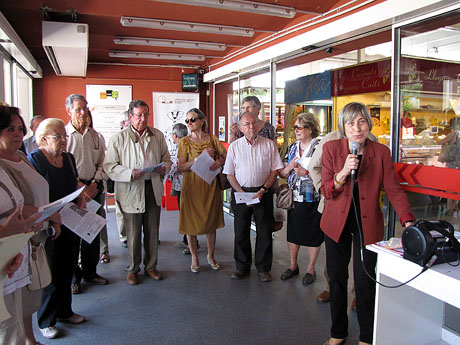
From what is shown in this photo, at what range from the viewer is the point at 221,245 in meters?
5.00

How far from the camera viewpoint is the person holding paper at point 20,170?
6.37 feet

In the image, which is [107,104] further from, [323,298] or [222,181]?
[323,298]

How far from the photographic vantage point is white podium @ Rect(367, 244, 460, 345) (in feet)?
5.51

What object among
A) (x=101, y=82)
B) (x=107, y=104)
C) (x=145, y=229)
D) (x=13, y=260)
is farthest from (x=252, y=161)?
(x=101, y=82)

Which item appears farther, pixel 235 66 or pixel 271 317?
pixel 235 66

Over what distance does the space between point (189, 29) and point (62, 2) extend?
5.24 feet

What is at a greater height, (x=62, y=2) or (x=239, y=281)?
(x=62, y=2)

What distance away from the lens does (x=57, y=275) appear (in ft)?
9.11

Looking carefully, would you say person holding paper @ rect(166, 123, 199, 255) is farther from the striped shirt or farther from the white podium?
the white podium

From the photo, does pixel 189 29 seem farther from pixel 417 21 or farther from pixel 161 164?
pixel 417 21

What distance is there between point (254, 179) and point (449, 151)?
173 cm

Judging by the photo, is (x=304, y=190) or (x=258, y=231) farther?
(x=258, y=231)

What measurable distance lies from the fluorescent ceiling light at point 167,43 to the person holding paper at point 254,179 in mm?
2909

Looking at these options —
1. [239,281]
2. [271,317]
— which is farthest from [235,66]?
[271,317]
